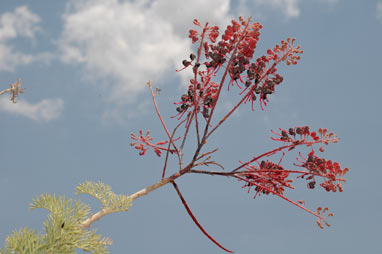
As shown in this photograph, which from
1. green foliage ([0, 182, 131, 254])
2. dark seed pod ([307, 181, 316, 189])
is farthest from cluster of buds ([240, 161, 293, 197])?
green foliage ([0, 182, 131, 254])

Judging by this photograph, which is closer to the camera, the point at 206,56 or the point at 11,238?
the point at 11,238

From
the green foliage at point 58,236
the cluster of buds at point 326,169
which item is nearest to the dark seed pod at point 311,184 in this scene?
the cluster of buds at point 326,169

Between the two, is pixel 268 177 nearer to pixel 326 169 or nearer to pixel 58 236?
pixel 326 169

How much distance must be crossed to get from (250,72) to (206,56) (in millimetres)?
277

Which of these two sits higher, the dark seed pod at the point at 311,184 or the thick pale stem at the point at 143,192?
the thick pale stem at the point at 143,192

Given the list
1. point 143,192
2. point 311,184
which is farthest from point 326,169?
point 143,192

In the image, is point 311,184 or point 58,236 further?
point 311,184

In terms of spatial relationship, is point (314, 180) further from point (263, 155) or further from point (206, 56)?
point (206, 56)

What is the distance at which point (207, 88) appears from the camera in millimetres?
2623

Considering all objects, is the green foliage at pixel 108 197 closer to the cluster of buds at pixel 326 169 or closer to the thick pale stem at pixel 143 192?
the thick pale stem at pixel 143 192

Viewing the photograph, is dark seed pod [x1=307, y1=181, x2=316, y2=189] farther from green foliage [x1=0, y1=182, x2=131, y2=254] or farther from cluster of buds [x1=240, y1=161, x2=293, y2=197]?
green foliage [x1=0, y1=182, x2=131, y2=254]

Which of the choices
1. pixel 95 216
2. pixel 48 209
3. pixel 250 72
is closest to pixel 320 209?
pixel 250 72

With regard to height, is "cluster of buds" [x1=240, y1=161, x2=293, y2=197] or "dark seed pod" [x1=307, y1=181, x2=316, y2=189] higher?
"cluster of buds" [x1=240, y1=161, x2=293, y2=197]

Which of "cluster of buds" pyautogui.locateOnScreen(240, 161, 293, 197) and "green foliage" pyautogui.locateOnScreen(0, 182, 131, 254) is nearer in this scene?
"green foliage" pyautogui.locateOnScreen(0, 182, 131, 254)
